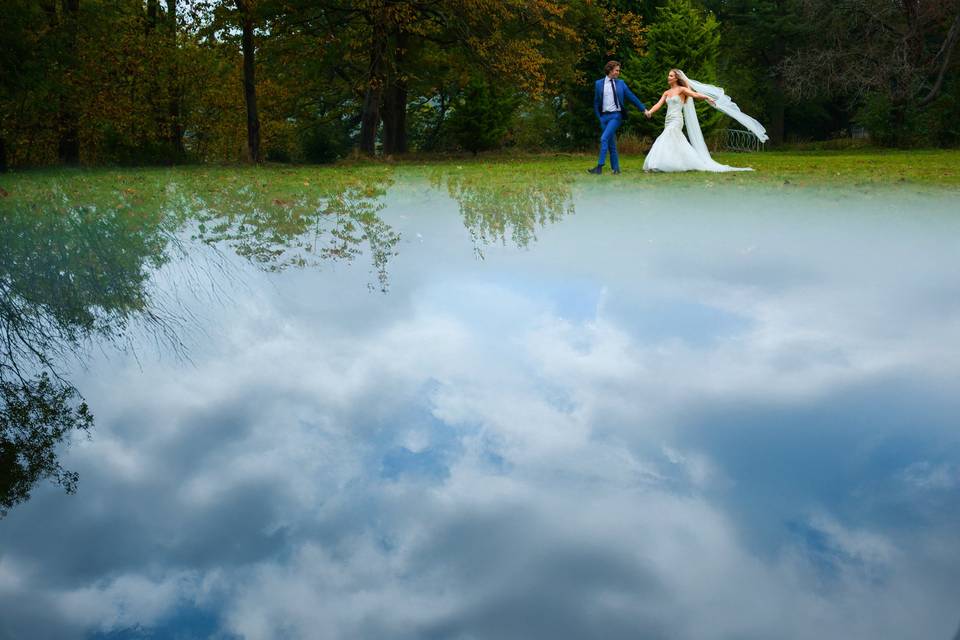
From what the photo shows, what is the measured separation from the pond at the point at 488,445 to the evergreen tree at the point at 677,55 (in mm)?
30764

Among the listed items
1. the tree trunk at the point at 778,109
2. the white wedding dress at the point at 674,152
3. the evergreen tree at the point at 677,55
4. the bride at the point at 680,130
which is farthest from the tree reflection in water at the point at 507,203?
the tree trunk at the point at 778,109

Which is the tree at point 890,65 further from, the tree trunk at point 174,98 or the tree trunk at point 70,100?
the tree trunk at point 70,100

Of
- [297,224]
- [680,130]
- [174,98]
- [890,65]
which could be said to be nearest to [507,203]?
[297,224]

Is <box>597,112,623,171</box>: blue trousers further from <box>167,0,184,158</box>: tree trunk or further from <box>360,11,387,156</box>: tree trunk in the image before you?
<box>167,0,184,158</box>: tree trunk

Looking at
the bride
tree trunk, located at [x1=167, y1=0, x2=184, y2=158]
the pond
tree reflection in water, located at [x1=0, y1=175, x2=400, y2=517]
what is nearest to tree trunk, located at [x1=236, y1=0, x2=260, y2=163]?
tree trunk, located at [x1=167, y1=0, x2=184, y2=158]

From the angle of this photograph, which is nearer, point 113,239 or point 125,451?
point 125,451

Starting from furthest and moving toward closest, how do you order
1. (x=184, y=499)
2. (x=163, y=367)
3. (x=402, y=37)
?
1. (x=402, y=37)
2. (x=163, y=367)
3. (x=184, y=499)

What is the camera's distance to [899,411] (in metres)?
4.53

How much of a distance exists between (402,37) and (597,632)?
3518cm

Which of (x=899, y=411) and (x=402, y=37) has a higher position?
(x=402, y=37)

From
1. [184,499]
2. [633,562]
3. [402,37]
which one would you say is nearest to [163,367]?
[184,499]

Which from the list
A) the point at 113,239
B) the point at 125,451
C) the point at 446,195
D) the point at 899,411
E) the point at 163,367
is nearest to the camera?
the point at 125,451

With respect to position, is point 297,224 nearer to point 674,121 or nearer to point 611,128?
point 611,128

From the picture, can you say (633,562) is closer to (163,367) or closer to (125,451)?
(125,451)
